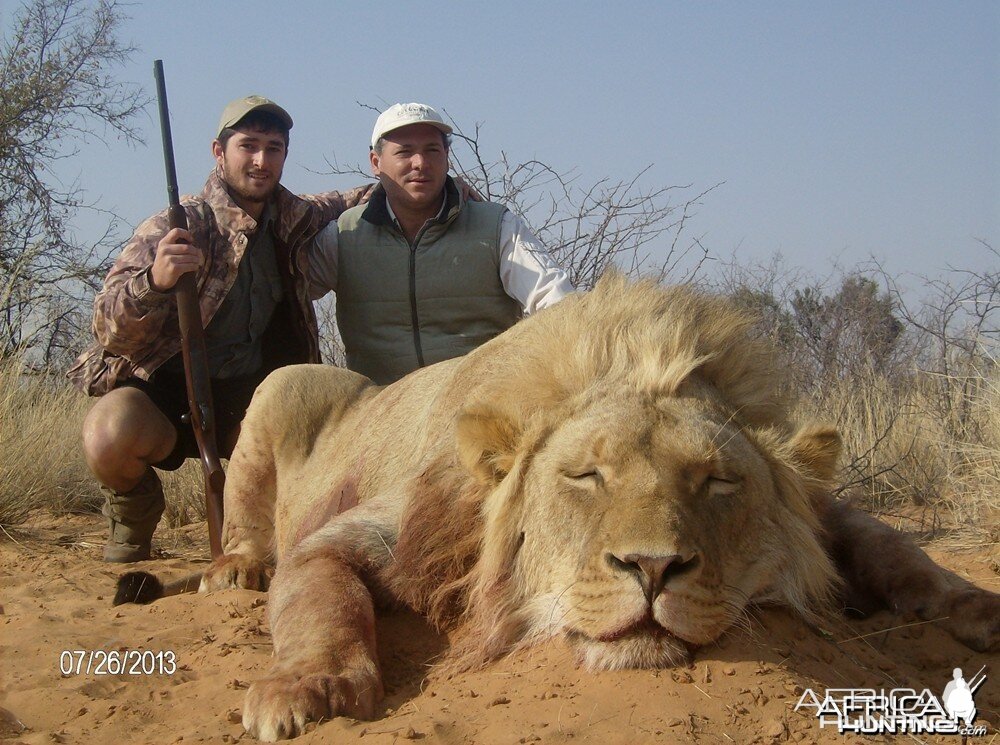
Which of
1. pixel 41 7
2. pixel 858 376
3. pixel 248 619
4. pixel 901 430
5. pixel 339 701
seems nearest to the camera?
pixel 339 701

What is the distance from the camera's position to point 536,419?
10.8ft

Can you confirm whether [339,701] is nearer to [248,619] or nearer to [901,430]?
[248,619]

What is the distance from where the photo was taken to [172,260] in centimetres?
534

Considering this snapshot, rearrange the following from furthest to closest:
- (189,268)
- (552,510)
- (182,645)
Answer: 1. (189,268)
2. (182,645)
3. (552,510)

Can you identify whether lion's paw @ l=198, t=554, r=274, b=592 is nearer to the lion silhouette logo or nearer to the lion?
the lion

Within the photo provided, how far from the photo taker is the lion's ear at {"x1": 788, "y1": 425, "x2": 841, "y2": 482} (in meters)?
3.32

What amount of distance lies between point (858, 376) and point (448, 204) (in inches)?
173

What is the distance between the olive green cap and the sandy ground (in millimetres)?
2875

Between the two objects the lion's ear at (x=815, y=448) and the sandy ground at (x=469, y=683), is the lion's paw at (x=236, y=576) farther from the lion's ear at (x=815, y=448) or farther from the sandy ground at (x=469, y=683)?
the lion's ear at (x=815, y=448)

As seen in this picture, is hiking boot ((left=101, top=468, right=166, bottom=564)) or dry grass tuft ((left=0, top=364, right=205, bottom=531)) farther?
dry grass tuft ((left=0, top=364, right=205, bottom=531))

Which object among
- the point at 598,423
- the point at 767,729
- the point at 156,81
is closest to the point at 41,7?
the point at 156,81

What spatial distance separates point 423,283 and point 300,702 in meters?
3.65
